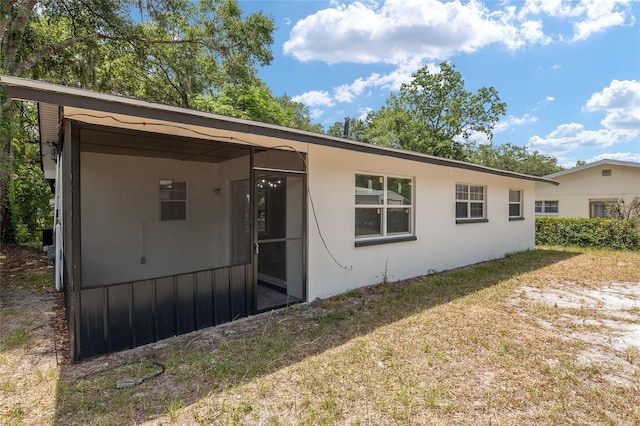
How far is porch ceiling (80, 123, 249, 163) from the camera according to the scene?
3980mm

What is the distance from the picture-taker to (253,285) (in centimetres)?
452

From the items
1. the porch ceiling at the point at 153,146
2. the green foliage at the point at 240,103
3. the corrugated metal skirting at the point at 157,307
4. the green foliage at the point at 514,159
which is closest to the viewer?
the corrugated metal skirting at the point at 157,307

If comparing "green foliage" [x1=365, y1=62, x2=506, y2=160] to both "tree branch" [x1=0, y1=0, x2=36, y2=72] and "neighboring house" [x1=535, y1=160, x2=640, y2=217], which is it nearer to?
"neighboring house" [x1=535, y1=160, x2=640, y2=217]

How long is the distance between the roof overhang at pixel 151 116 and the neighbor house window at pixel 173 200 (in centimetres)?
283

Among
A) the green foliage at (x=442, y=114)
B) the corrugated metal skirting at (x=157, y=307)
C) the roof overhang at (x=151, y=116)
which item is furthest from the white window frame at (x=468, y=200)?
the green foliage at (x=442, y=114)

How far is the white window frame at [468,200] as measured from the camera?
8.21 metres

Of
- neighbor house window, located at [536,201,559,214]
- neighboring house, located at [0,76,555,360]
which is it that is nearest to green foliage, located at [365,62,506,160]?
neighbor house window, located at [536,201,559,214]

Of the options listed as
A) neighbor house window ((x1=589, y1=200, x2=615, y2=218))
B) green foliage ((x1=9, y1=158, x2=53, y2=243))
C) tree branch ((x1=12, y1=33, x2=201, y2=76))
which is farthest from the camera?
neighbor house window ((x1=589, y1=200, x2=615, y2=218))

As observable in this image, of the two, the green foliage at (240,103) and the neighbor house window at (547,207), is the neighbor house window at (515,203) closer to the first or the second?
the neighbor house window at (547,207)

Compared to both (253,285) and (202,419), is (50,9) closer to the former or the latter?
(253,285)

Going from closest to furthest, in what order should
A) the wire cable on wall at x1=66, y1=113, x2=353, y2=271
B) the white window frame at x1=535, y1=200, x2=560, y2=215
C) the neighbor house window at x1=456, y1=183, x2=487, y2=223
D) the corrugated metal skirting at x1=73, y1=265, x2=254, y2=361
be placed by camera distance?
1. the corrugated metal skirting at x1=73, y1=265, x2=254, y2=361
2. the wire cable on wall at x1=66, y1=113, x2=353, y2=271
3. the neighbor house window at x1=456, y1=183, x2=487, y2=223
4. the white window frame at x1=535, y1=200, x2=560, y2=215

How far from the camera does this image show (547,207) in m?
17.4

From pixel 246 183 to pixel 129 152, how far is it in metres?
2.22

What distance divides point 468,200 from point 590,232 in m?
6.68
